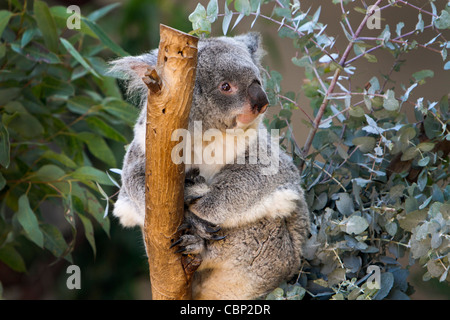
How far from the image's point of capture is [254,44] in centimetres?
205

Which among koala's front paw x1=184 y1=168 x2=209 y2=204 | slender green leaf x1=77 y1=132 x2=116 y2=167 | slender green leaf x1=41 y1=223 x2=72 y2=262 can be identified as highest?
koala's front paw x1=184 y1=168 x2=209 y2=204

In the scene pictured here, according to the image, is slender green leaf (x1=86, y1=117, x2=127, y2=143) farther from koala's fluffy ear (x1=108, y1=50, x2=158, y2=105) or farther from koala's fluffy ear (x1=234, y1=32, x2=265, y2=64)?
koala's fluffy ear (x1=234, y1=32, x2=265, y2=64)

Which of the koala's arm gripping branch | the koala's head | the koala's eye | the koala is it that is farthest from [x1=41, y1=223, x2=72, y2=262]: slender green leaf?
the koala's eye

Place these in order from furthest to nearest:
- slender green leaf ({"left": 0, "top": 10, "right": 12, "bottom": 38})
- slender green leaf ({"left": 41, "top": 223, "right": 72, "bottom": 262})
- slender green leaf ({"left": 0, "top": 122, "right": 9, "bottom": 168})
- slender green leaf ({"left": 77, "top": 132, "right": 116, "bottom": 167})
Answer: slender green leaf ({"left": 77, "top": 132, "right": 116, "bottom": 167}), slender green leaf ({"left": 41, "top": 223, "right": 72, "bottom": 262}), slender green leaf ({"left": 0, "top": 10, "right": 12, "bottom": 38}), slender green leaf ({"left": 0, "top": 122, "right": 9, "bottom": 168})

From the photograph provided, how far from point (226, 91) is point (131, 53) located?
2267 millimetres

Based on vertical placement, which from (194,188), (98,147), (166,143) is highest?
(166,143)

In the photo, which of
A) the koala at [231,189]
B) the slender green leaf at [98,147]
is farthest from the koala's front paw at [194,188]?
the slender green leaf at [98,147]

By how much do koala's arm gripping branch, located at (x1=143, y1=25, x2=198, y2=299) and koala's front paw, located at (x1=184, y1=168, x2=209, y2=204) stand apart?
0.40ft

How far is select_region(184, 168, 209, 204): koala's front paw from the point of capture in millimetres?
1760

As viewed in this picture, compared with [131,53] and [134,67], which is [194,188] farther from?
[131,53]

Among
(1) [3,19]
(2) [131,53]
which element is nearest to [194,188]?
(1) [3,19]

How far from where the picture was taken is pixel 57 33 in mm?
2549

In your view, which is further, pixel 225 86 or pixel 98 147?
pixel 98 147

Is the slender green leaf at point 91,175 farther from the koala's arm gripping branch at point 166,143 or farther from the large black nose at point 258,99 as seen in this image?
the large black nose at point 258,99
